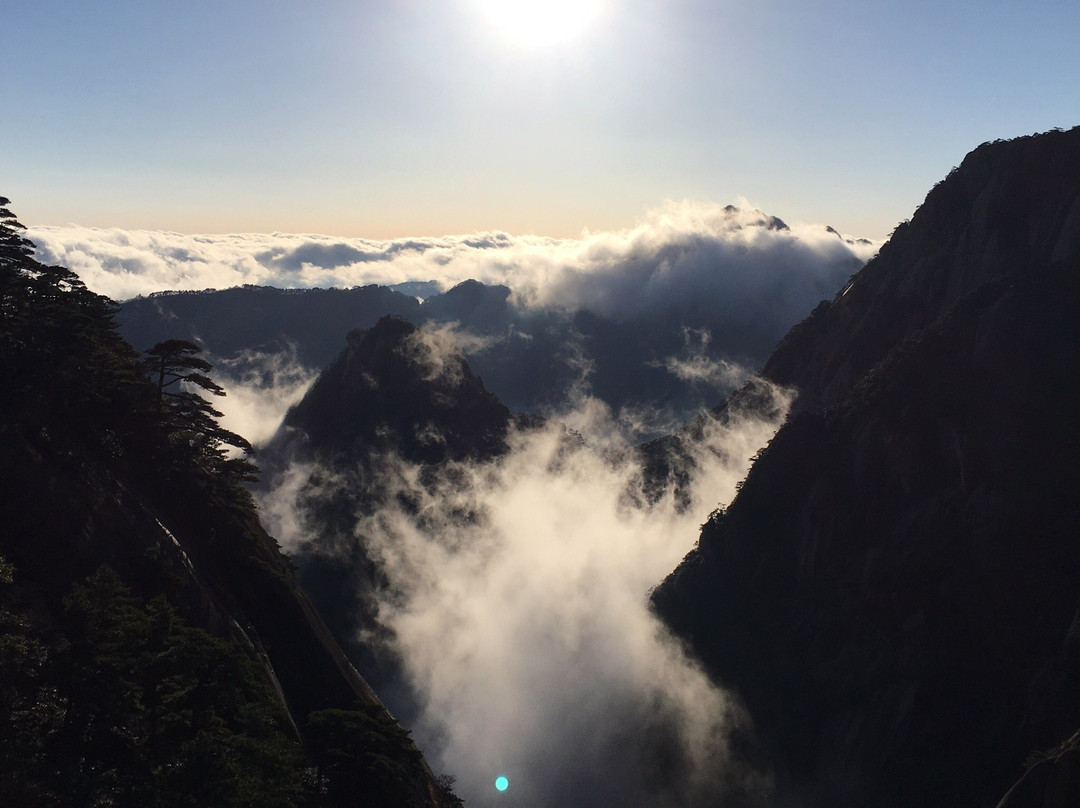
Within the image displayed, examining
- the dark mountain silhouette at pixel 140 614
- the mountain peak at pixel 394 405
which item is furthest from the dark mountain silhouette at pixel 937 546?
the mountain peak at pixel 394 405

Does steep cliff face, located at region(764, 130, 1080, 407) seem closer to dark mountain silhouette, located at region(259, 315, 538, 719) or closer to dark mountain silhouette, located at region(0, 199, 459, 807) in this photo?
dark mountain silhouette, located at region(259, 315, 538, 719)

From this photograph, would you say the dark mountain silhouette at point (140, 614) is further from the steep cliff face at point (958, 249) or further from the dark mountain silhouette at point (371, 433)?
the steep cliff face at point (958, 249)

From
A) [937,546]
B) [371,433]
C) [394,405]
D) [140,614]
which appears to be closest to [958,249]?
[937,546]

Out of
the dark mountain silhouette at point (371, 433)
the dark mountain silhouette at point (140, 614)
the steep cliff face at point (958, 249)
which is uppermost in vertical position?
the steep cliff face at point (958, 249)

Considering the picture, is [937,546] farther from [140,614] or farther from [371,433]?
[371,433]

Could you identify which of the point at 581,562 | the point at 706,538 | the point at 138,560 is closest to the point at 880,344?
the point at 706,538

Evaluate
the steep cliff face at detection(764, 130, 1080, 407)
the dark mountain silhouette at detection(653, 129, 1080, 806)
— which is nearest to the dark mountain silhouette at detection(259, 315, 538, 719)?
the dark mountain silhouette at detection(653, 129, 1080, 806)

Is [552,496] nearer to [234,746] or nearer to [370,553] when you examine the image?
[370,553]
